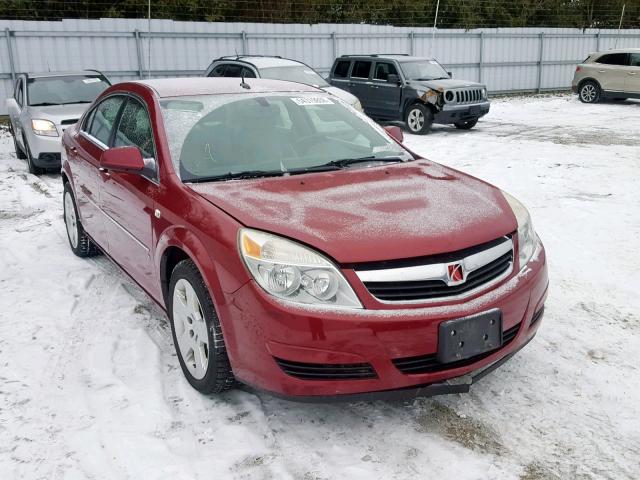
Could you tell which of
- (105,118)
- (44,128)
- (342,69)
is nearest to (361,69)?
(342,69)

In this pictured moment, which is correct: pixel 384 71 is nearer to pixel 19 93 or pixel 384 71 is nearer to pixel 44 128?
pixel 19 93

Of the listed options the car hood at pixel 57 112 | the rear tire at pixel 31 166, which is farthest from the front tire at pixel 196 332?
the rear tire at pixel 31 166

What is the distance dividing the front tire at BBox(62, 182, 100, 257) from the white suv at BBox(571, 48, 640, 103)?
1677 centimetres

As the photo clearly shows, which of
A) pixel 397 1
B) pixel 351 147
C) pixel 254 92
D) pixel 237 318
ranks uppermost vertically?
pixel 397 1

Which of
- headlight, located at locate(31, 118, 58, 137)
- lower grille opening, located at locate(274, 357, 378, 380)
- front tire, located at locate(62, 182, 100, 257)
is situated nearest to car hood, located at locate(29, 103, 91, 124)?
headlight, located at locate(31, 118, 58, 137)

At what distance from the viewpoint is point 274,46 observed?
18578mm

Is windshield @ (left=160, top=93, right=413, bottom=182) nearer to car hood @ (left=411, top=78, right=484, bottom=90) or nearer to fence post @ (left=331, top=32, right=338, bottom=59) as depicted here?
car hood @ (left=411, top=78, right=484, bottom=90)

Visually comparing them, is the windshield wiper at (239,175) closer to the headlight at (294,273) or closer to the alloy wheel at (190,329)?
the alloy wheel at (190,329)

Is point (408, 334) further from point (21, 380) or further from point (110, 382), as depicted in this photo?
point (21, 380)

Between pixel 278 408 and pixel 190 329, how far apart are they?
2.05ft

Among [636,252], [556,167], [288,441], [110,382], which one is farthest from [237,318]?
[556,167]

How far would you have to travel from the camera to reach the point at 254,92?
4379 mm

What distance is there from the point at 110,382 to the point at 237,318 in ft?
→ 3.58

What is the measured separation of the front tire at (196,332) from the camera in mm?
3221
